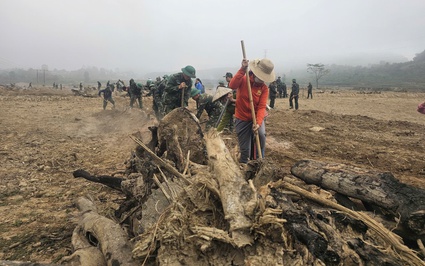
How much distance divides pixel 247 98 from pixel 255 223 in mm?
2721

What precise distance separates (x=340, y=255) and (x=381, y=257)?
315 mm

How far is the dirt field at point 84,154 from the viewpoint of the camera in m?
3.32

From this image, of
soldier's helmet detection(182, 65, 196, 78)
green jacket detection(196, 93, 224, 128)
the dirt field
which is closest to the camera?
the dirt field

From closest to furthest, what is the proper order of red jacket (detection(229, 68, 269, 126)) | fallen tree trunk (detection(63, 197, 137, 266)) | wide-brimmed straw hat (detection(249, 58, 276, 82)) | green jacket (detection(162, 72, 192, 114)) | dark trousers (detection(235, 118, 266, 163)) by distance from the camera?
fallen tree trunk (detection(63, 197, 137, 266)) < wide-brimmed straw hat (detection(249, 58, 276, 82)) < red jacket (detection(229, 68, 269, 126)) < dark trousers (detection(235, 118, 266, 163)) < green jacket (detection(162, 72, 192, 114))

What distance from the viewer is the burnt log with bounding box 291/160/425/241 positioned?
2173mm

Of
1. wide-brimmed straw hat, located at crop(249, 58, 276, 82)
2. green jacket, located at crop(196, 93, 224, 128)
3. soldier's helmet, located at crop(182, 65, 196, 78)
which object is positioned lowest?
green jacket, located at crop(196, 93, 224, 128)

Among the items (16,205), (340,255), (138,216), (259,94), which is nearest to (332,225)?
(340,255)

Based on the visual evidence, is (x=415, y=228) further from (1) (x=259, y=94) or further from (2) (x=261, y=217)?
(1) (x=259, y=94)

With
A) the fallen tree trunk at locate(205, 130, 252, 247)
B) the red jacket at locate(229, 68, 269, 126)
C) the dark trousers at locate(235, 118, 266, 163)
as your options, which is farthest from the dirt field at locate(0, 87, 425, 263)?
the red jacket at locate(229, 68, 269, 126)

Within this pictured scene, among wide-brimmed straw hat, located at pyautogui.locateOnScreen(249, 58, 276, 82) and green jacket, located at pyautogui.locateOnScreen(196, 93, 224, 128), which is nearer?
wide-brimmed straw hat, located at pyautogui.locateOnScreen(249, 58, 276, 82)

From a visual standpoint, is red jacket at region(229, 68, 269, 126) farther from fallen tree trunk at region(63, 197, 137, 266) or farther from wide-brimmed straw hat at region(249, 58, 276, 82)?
fallen tree trunk at region(63, 197, 137, 266)

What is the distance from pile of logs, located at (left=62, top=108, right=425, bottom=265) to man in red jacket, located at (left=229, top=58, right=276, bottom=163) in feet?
5.01

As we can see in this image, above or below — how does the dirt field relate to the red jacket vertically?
below

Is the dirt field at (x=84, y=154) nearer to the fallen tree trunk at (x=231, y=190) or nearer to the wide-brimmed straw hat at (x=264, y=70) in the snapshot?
the fallen tree trunk at (x=231, y=190)
